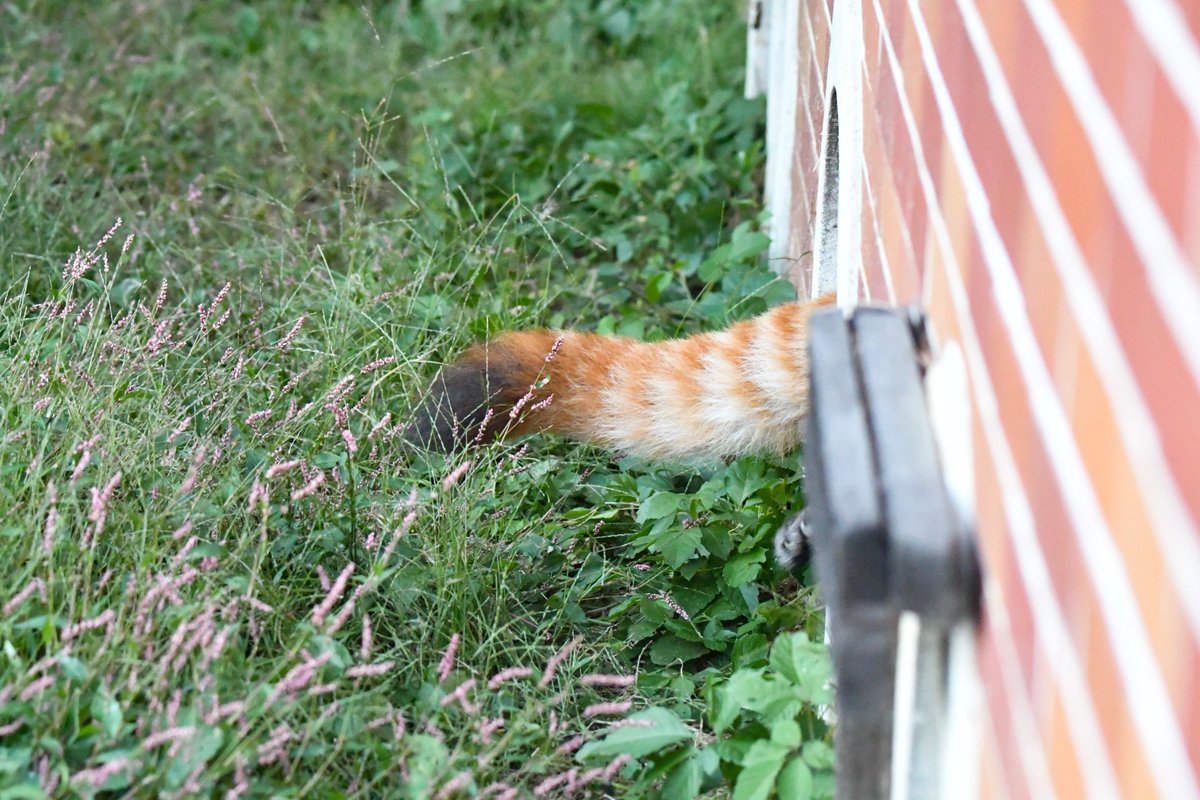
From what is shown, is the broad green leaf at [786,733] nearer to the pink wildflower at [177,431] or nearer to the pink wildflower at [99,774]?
the pink wildflower at [99,774]

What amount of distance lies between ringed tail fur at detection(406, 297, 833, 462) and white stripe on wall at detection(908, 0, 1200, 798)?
4.05ft

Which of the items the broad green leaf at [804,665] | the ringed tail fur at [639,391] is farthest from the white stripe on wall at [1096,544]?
the ringed tail fur at [639,391]

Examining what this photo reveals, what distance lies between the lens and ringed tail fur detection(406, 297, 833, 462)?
2.87 m

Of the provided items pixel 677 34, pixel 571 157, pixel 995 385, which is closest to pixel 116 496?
pixel 995 385

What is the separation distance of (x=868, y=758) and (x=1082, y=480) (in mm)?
736

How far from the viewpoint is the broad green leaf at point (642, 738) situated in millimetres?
2412

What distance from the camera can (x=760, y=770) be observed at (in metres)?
2.26

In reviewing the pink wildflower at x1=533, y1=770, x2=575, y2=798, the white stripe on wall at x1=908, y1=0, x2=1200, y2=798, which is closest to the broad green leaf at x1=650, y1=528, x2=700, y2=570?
the pink wildflower at x1=533, y1=770, x2=575, y2=798

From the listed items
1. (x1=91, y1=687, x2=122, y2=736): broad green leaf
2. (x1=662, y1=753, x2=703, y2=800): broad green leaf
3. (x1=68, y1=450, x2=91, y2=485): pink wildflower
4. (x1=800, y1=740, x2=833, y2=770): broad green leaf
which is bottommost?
(x1=662, y1=753, x2=703, y2=800): broad green leaf

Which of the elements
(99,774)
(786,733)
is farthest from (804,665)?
(99,774)

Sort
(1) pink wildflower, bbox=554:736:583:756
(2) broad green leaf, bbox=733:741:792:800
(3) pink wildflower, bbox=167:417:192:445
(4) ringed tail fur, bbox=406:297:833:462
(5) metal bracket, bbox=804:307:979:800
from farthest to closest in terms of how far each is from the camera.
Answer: (4) ringed tail fur, bbox=406:297:833:462
(3) pink wildflower, bbox=167:417:192:445
(1) pink wildflower, bbox=554:736:583:756
(2) broad green leaf, bbox=733:741:792:800
(5) metal bracket, bbox=804:307:979:800

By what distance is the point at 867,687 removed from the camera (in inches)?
69.1

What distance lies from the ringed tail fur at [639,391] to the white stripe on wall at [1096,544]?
48.6 inches

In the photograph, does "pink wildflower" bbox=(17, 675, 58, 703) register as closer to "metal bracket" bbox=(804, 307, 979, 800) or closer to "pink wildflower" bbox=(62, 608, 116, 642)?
"pink wildflower" bbox=(62, 608, 116, 642)
